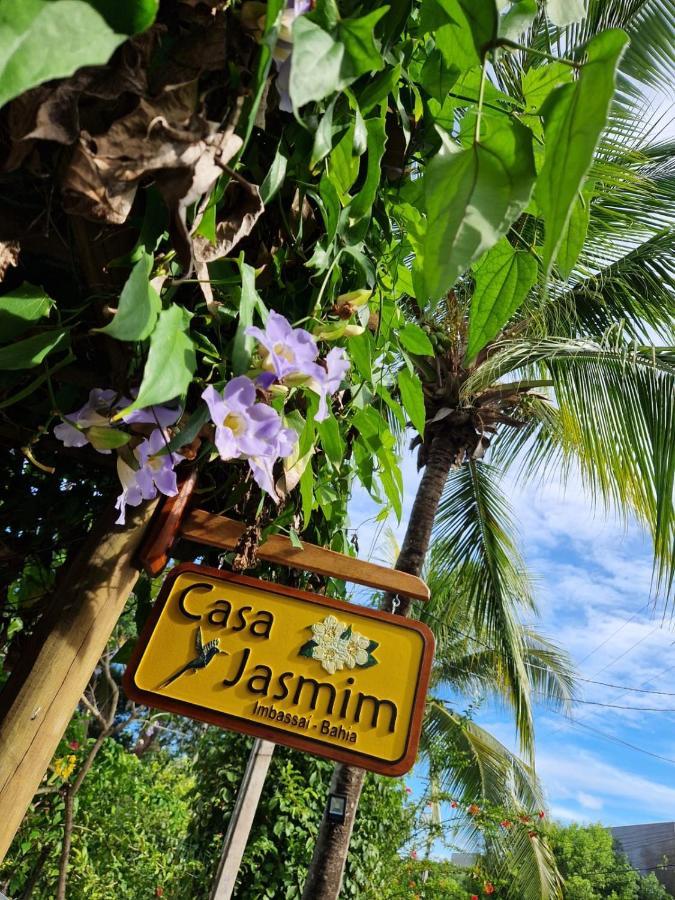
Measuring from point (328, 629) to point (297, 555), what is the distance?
79 mm

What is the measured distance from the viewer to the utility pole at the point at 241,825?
8.16 feet

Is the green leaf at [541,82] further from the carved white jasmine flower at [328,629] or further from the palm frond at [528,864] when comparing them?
the palm frond at [528,864]

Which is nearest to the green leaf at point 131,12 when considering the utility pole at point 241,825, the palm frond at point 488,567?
the utility pole at point 241,825

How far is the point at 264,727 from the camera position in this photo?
61 cm

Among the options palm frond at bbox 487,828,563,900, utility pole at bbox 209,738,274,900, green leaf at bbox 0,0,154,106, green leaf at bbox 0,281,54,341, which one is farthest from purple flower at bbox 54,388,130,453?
palm frond at bbox 487,828,563,900

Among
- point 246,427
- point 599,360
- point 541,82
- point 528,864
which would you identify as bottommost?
point 246,427

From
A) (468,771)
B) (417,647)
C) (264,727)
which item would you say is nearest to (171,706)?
(264,727)

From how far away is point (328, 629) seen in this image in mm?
661

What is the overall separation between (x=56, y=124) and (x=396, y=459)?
1.75 ft

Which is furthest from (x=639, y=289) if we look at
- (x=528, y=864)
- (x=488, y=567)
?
(x=528, y=864)

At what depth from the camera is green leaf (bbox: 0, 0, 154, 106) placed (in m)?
0.16

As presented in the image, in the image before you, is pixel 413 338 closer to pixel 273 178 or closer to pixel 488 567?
pixel 273 178

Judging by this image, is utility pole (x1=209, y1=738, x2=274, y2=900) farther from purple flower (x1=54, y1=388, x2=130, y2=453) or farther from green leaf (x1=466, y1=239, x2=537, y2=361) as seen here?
green leaf (x1=466, y1=239, x2=537, y2=361)

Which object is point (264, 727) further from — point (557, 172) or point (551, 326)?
point (551, 326)
